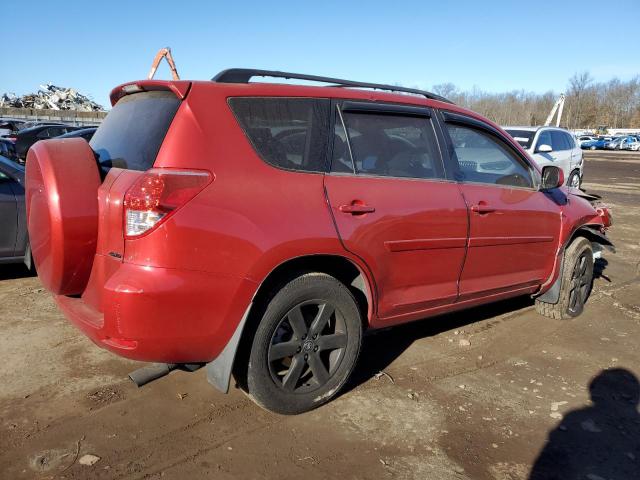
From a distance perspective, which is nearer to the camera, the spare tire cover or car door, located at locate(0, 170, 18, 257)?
the spare tire cover

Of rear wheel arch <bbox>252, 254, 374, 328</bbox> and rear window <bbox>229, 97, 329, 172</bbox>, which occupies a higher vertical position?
rear window <bbox>229, 97, 329, 172</bbox>

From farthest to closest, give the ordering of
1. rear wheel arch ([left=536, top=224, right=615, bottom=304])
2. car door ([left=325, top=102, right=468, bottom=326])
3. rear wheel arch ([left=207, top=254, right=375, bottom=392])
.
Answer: rear wheel arch ([left=536, top=224, right=615, bottom=304]) → car door ([left=325, top=102, right=468, bottom=326]) → rear wheel arch ([left=207, top=254, right=375, bottom=392])

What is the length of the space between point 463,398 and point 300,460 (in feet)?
4.12

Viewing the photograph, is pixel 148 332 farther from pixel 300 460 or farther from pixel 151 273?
pixel 300 460

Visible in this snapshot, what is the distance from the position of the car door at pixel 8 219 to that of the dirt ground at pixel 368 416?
3.74 feet

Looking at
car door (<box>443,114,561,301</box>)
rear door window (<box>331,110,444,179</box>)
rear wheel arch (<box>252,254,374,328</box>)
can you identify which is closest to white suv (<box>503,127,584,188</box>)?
car door (<box>443,114,561,301</box>)

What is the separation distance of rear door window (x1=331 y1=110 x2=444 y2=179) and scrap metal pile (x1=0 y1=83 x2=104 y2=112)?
44.8 meters

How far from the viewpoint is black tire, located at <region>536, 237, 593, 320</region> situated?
485 centimetres

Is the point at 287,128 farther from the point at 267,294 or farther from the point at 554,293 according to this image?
the point at 554,293

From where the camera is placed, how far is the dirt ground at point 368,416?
2.68m

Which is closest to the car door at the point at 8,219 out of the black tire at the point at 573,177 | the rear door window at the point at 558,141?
the rear door window at the point at 558,141

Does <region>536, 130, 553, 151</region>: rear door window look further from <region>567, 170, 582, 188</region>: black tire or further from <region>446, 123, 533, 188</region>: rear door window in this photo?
<region>446, 123, 533, 188</region>: rear door window

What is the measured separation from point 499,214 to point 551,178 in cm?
84

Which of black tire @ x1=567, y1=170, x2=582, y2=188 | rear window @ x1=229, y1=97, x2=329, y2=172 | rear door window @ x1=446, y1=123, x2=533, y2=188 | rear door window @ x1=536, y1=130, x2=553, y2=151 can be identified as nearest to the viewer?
rear window @ x1=229, y1=97, x2=329, y2=172
